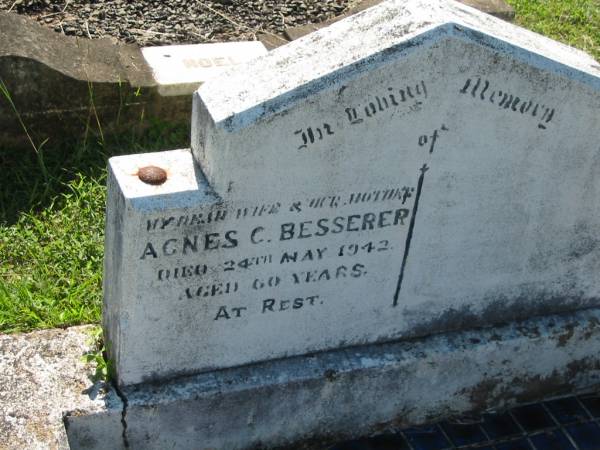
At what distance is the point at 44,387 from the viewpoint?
3.19m

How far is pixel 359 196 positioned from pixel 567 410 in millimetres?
1422

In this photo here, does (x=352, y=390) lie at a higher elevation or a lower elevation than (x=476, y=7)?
lower

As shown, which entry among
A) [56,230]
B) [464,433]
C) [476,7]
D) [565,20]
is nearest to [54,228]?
[56,230]

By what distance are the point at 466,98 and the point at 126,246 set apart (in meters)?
1.16

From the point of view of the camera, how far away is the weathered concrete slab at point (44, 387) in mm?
3057

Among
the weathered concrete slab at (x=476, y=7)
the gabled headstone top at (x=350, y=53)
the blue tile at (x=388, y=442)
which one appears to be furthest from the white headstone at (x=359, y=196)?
the weathered concrete slab at (x=476, y=7)

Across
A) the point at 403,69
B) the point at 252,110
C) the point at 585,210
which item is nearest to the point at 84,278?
the point at 252,110

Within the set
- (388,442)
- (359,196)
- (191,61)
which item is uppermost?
(359,196)

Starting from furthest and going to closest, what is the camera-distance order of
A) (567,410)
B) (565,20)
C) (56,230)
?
(565,20) → (56,230) → (567,410)

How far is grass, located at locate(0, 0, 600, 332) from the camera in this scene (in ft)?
12.2

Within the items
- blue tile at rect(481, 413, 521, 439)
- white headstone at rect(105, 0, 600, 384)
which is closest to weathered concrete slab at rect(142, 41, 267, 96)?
white headstone at rect(105, 0, 600, 384)

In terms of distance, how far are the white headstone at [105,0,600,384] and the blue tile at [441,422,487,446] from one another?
431 millimetres

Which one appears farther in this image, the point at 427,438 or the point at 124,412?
the point at 427,438

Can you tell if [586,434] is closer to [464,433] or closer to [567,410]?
[567,410]
